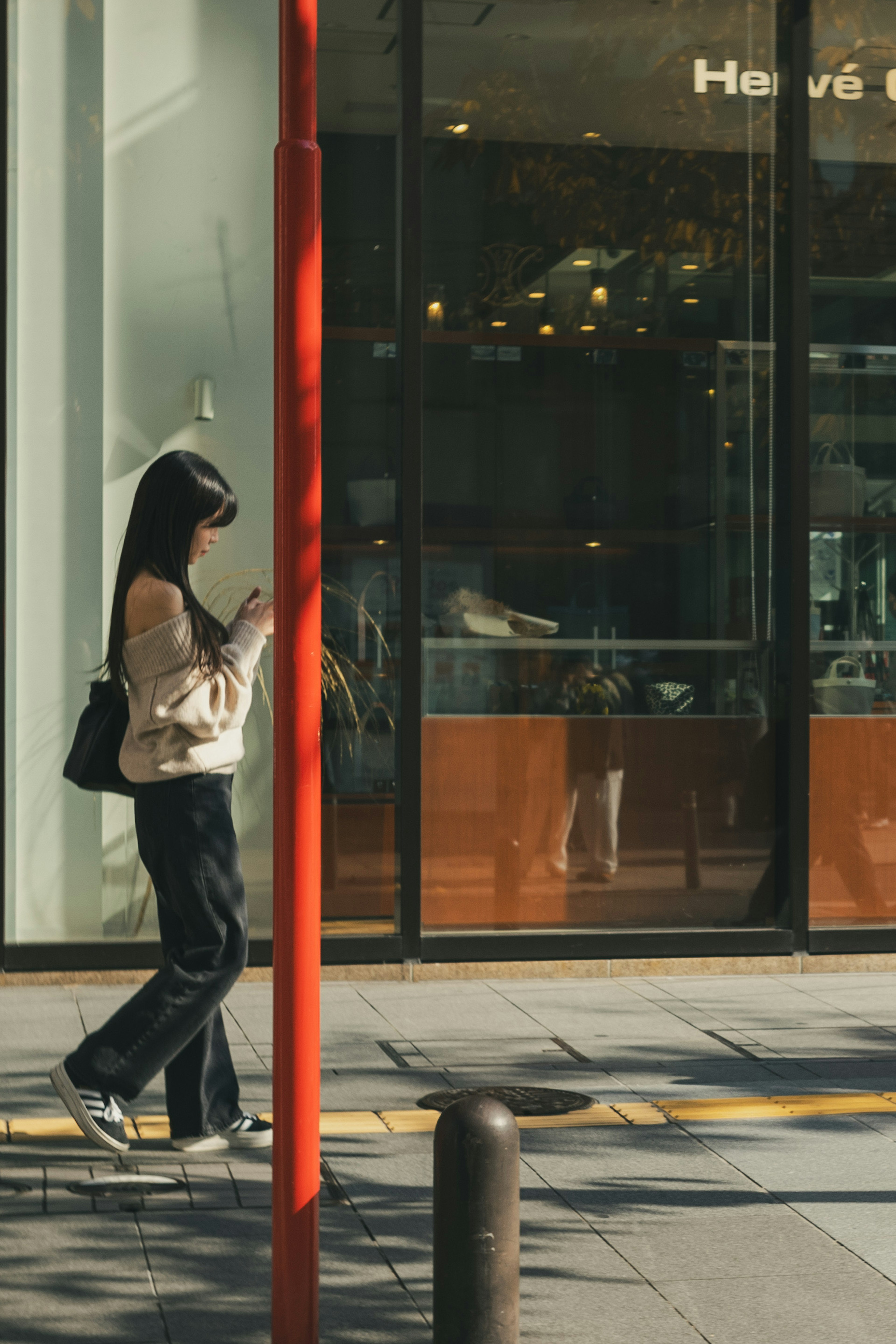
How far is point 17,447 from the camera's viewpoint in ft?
24.2

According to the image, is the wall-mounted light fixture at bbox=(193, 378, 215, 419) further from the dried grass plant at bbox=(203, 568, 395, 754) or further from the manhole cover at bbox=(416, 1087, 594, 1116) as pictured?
the manhole cover at bbox=(416, 1087, 594, 1116)

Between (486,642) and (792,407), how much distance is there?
196 centimetres

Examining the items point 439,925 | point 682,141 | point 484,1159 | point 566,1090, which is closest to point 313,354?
point 484,1159

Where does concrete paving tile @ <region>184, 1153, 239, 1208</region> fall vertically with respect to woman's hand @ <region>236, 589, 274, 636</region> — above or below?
below

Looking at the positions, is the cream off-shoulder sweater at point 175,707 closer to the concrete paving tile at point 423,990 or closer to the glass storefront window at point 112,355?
the concrete paving tile at point 423,990

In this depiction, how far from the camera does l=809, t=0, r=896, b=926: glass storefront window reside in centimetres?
814

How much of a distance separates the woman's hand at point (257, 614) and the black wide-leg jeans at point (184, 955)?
18.1 inches

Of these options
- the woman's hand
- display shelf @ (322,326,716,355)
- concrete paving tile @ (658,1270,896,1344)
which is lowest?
concrete paving tile @ (658,1270,896,1344)

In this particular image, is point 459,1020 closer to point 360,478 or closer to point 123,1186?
point 123,1186

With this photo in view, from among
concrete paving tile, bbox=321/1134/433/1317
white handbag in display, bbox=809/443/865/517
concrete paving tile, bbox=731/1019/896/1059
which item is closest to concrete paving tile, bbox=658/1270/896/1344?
concrete paving tile, bbox=321/1134/433/1317

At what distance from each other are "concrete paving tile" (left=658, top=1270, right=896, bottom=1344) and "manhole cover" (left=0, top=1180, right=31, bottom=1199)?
5.89 ft

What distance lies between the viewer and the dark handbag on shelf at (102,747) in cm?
476

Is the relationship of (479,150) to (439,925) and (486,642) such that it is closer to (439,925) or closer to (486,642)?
(486,642)

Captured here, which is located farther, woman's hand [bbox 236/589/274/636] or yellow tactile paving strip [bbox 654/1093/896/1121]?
yellow tactile paving strip [bbox 654/1093/896/1121]
